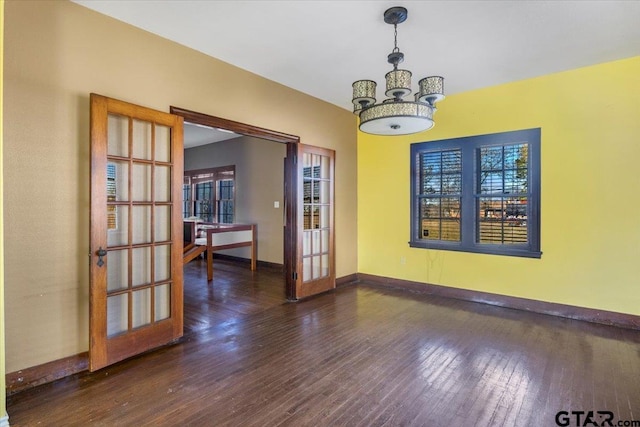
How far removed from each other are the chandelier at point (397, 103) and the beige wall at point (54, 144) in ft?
6.44

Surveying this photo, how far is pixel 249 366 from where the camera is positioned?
2701 mm

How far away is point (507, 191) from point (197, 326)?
14.0 ft

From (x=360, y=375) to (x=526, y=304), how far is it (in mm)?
2858

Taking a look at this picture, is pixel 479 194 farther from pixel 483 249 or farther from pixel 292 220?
pixel 292 220

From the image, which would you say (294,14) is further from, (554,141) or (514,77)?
(554,141)

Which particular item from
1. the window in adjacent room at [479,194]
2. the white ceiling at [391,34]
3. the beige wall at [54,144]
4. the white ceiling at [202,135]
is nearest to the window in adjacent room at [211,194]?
the white ceiling at [202,135]

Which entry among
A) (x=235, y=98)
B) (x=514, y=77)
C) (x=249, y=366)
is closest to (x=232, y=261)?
(x=235, y=98)

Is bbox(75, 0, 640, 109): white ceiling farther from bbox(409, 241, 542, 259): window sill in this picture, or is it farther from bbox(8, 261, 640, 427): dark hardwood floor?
bbox(8, 261, 640, 427): dark hardwood floor

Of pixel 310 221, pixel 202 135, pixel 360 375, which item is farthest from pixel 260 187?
pixel 360 375

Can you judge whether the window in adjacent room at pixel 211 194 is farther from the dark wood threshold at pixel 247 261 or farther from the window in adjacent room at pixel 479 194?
the window in adjacent room at pixel 479 194

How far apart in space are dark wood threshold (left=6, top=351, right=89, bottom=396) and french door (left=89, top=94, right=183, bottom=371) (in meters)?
0.15

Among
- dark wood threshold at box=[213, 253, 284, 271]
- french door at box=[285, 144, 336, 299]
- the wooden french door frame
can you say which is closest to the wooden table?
dark wood threshold at box=[213, 253, 284, 271]

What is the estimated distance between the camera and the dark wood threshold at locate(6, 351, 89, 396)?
91.3 inches

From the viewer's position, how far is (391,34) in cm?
309
